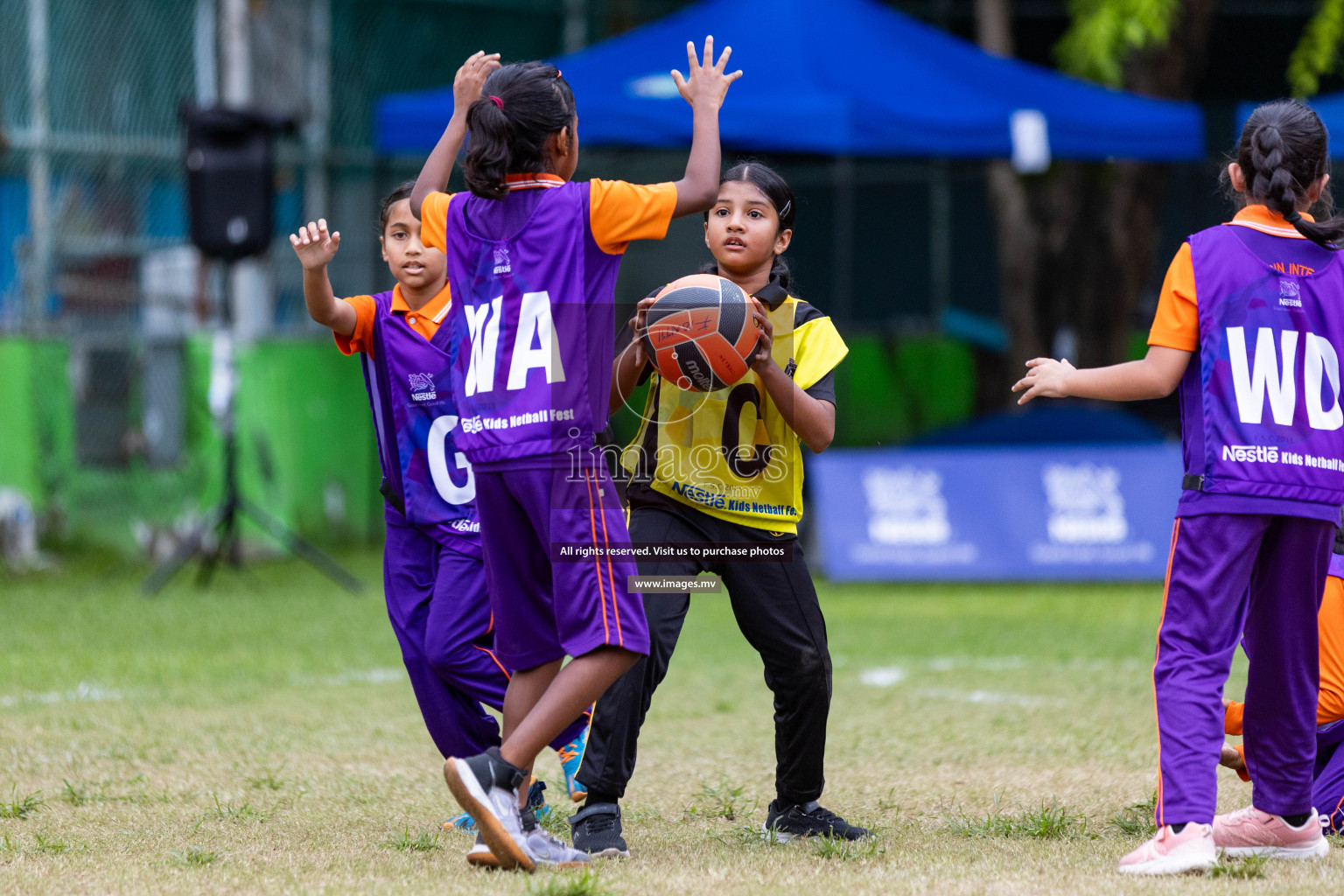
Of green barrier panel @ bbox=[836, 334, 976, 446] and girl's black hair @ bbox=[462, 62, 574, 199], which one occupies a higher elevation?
girl's black hair @ bbox=[462, 62, 574, 199]

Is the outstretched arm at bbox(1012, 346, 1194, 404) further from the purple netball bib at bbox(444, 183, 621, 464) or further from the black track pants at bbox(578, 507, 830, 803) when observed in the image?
the purple netball bib at bbox(444, 183, 621, 464)

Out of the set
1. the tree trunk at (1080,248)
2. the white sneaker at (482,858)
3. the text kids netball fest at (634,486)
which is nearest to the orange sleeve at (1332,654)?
the text kids netball fest at (634,486)

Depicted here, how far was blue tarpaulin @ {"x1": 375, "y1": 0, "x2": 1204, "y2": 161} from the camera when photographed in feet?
39.4

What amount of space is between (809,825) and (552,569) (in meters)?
1.13

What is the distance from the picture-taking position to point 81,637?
30.1ft

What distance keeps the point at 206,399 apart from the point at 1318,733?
10482mm

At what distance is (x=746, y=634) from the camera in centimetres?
437

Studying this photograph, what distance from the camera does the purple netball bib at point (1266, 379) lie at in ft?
12.9

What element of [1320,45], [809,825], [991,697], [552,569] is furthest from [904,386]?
[552,569]

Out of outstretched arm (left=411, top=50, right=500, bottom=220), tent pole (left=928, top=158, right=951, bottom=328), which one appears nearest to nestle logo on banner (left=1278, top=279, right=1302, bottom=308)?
outstretched arm (left=411, top=50, right=500, bottom=220)

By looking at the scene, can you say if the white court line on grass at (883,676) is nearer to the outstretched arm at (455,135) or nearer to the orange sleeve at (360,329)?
the orange sleeve at (360,329)

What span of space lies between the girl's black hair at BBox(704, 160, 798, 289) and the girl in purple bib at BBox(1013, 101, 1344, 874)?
83 centimetres

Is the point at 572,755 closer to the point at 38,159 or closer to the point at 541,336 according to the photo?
the point at 541,336

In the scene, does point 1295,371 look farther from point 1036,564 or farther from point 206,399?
point 206,399
